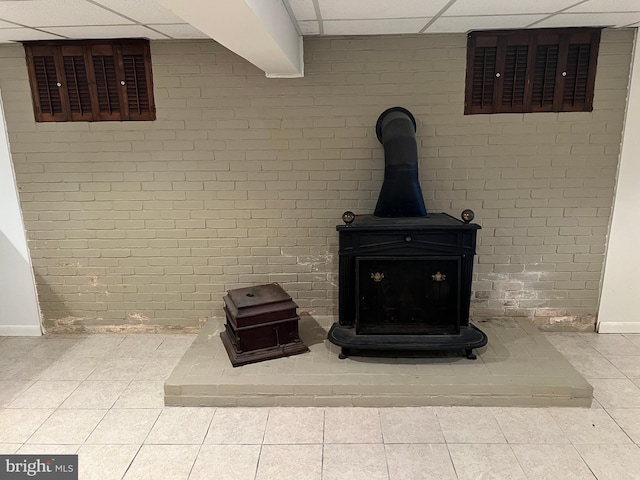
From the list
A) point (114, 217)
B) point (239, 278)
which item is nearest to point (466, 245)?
point (239, 278)

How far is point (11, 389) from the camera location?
3.01 meters

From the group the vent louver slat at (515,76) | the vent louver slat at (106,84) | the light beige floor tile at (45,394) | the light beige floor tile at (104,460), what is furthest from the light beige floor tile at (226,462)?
the vent louver slat at (515,76)

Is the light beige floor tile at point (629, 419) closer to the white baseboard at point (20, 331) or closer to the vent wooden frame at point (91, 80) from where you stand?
the vent wooden frame at point (91, 80)

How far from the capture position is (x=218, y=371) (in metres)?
2.91

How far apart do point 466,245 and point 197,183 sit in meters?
2.10

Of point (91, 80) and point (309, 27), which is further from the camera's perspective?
point (91, 80)

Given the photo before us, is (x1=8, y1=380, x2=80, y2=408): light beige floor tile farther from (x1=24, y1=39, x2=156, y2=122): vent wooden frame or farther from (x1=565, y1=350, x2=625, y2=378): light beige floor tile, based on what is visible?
(x1=565, y1=350, x2=625, y2=378): light beige floor tile

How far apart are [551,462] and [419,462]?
0.68 m

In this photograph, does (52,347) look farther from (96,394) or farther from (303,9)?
(303,9)

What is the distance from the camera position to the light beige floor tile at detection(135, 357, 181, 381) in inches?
124

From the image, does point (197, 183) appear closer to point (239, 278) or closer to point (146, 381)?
point (239, 278)

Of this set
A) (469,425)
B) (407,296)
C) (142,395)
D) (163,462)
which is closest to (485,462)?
(469,425)

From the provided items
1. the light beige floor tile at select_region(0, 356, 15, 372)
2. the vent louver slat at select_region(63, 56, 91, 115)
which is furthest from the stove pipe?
the light beige floor tile at select_region(0, 356, 15, 372)
